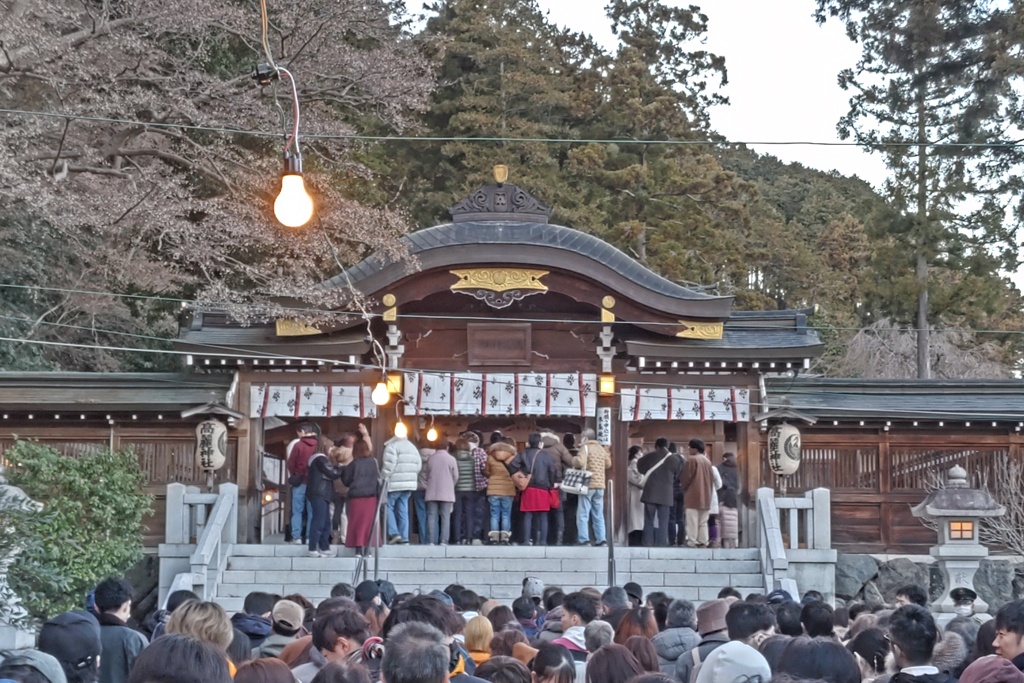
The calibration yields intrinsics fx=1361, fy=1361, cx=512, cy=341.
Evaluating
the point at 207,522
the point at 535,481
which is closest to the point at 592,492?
the point at 535,481

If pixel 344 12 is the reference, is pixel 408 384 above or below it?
below

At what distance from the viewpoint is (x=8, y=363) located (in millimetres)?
24297

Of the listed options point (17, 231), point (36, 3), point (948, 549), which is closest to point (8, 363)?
point (17, 231)

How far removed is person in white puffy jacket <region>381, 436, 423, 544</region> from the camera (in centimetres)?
1853

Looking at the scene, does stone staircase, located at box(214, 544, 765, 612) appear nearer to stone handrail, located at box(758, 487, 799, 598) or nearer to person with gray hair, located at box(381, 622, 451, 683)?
stone handrail, located at box(758, 487, 799, 598)

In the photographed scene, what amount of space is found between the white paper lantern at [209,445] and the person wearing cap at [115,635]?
11598 millimetres

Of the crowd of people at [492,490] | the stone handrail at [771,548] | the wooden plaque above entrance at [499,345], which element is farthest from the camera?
the wooden plaque above entrance at [499,345]

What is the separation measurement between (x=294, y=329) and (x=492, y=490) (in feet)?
12.6

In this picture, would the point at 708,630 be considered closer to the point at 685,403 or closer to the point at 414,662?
the point at 414,662

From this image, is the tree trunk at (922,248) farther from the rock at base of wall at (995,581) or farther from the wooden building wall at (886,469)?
the rock at base of wall at (995,581)

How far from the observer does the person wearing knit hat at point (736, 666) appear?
20.0ft

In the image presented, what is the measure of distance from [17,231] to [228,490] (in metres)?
6.90

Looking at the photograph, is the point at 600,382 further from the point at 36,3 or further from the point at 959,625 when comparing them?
the point at 959,625

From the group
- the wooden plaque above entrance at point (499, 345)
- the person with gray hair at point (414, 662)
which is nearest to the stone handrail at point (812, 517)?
the wooden plaque above entrance at point (499, 345)
